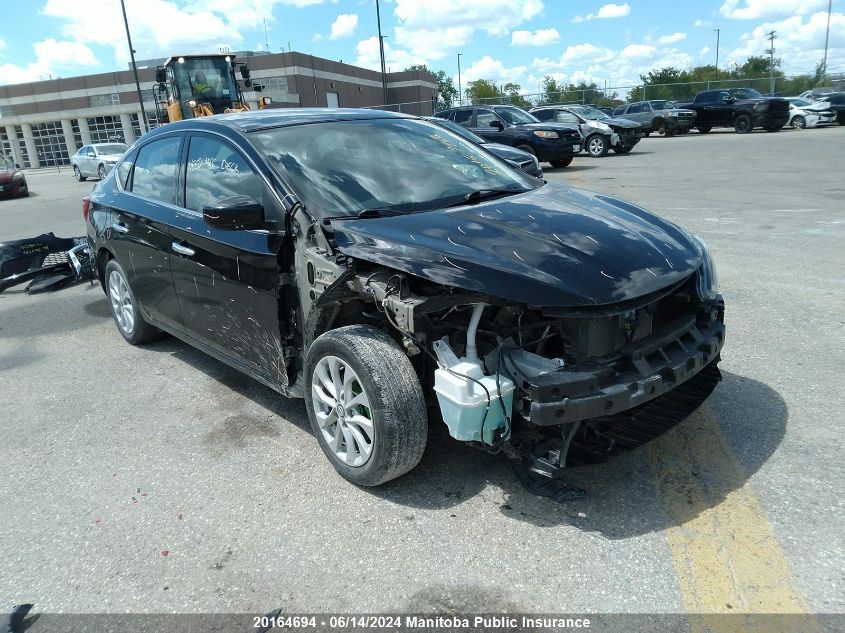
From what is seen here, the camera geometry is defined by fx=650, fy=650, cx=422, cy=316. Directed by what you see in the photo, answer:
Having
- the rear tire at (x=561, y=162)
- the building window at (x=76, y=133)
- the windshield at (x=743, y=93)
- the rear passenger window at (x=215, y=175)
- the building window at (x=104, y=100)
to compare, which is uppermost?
the building window at (x=104, y=100)

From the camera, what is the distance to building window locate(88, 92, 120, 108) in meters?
55.7

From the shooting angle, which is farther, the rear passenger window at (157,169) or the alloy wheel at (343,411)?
the rear passenger window at (157,169)

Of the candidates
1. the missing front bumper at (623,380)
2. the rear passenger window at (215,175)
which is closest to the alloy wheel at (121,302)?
the rear passenger window at (215,175)

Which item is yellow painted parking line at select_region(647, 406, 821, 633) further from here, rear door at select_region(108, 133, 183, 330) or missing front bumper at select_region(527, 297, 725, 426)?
rear door at select_region(108, 133, 183, 330)

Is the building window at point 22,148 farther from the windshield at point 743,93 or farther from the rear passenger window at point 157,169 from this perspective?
the rear passenger window at point 157,169

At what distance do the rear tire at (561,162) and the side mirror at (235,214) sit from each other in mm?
15592

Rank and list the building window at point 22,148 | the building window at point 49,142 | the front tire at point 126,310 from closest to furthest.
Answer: the front tire at point 126,310
the building window at point 49,142
the building window at point 22,148

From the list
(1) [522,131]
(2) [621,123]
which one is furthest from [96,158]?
(2) [621,123]

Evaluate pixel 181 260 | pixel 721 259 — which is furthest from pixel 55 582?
pixel 721 259

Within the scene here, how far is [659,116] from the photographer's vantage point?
2942cm

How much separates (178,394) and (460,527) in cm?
250

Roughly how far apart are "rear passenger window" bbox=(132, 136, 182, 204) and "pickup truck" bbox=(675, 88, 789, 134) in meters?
28.3

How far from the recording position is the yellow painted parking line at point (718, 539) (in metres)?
2.29

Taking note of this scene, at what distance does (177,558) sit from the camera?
2.79 metres
